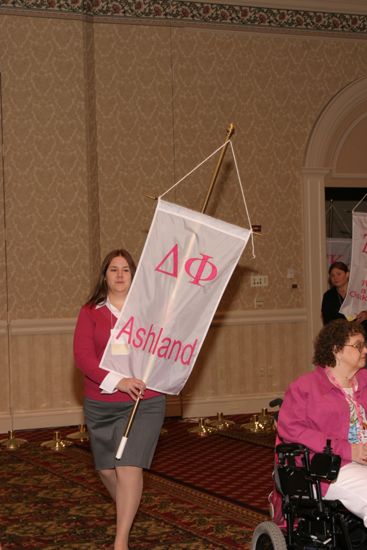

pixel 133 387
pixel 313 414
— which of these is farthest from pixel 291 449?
pixel 133 387

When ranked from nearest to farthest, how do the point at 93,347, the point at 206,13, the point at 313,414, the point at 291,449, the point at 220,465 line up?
the point at 291,449 < the point at 313,414 < the point at 93,347 < the point at 220,465 < the point at 206,13

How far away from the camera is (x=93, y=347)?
487 centimetres

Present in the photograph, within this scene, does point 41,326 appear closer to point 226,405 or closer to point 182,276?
point 226,405

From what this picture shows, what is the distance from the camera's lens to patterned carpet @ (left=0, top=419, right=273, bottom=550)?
5320 mm

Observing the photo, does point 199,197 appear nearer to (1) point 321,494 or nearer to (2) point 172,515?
(2) point 172,515

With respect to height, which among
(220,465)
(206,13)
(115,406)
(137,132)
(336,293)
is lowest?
(220,465)

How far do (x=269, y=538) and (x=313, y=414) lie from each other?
1.75ft

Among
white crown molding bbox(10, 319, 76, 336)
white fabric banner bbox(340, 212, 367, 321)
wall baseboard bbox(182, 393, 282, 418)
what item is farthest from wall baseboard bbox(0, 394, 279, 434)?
white fabric banner bbox(340, 212, 367, 321)

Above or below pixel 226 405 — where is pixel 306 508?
above

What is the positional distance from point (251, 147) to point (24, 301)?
284 centimetres

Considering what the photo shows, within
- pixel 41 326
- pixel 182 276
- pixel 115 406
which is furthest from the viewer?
pixel 41 326

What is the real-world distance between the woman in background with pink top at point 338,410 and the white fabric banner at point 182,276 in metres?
0.79

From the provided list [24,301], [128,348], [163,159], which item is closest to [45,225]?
[24,301]

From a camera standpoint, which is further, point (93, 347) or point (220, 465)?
point (220, 465)
